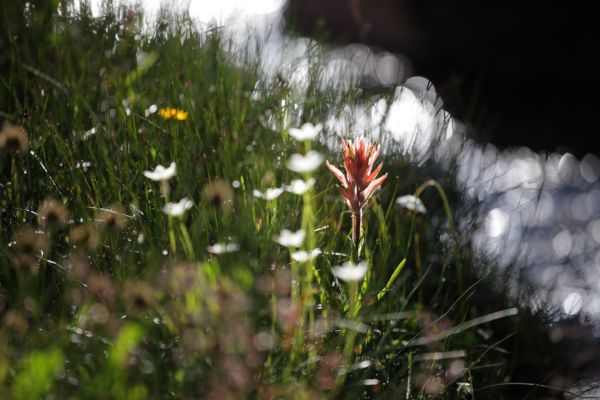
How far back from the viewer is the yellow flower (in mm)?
1919

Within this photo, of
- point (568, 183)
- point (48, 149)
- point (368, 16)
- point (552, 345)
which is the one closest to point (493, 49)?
point (368, 16)

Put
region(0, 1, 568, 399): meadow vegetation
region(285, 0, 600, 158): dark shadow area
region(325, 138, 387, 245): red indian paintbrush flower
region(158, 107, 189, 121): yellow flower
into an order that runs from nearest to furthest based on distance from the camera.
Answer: region(0, 1, 568, 399): meadow vegetation < region(325, 138, 387, 245): red indian paintbrush flower < region(158, 107, 189, 121): yellow flower < region(285, 0, 600, 158): dark shadow area

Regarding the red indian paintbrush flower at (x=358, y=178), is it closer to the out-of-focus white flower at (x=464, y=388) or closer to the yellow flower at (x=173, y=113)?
the out-of-focus white flower at (x=464, y=388)

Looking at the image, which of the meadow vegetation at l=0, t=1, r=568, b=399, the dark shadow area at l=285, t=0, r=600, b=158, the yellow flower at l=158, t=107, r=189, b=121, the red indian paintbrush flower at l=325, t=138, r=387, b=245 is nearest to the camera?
the meadow vegetation at l=0, t=1, r=568, b=399

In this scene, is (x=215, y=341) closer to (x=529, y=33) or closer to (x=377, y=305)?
(x=377, y=305)

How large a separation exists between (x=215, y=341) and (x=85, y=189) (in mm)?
746

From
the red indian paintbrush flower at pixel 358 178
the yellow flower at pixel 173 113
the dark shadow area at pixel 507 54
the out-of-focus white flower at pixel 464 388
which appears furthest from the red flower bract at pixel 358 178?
the dark shadow area at pixel 507 54

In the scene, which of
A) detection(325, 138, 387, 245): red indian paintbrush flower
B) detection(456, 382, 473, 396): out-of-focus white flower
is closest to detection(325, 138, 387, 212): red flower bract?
detection(325, 138, 387, 245): red indian paintbrush flower

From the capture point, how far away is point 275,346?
1.20 meters

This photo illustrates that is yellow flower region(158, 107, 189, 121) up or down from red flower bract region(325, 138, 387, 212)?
down

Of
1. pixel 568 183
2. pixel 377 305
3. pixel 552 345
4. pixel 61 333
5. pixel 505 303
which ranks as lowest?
pixel 568 183

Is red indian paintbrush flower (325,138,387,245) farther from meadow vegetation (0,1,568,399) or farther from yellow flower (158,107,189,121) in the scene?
yellow flower (158,107,189,121)

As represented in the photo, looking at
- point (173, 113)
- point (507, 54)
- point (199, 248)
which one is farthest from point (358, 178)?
point (507, 54)

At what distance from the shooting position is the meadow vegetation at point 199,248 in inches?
44.9
